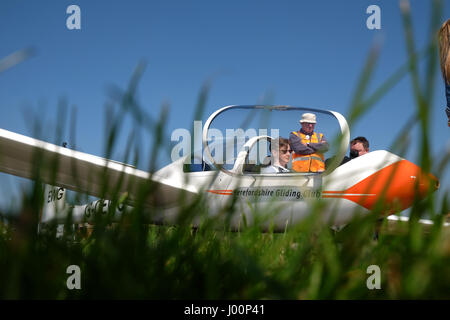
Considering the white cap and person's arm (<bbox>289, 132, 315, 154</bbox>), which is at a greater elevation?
the white cap

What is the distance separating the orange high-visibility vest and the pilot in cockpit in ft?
0.55

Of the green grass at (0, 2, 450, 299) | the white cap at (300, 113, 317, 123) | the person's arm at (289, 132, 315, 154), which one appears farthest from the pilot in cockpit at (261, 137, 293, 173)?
the green grass at (0, 2, 450, 299)

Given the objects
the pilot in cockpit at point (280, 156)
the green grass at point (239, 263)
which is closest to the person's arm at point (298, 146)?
the pilot in cockpit at point (280, 156)

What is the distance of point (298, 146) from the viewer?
18.7 ft

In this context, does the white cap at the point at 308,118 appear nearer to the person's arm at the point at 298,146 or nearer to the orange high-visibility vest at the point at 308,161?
the orange high-visibility vest at the point at 308,161

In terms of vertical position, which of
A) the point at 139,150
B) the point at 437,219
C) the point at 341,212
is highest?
the point at 139,150

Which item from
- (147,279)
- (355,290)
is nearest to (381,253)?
(355,290)

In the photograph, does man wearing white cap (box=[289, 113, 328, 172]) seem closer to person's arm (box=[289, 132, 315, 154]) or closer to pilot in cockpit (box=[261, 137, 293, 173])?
person's arm (box=[289, 132, 315, 154])

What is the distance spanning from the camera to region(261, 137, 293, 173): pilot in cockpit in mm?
5898

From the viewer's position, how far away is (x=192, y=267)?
94 cm

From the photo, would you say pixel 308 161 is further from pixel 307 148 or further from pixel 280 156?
pixel 280 156
